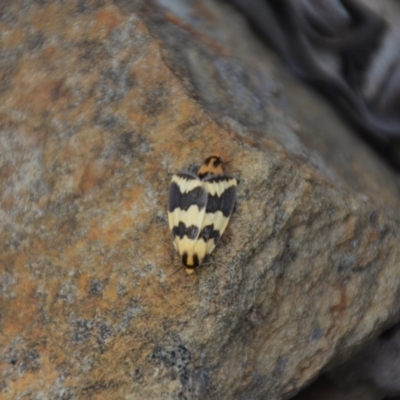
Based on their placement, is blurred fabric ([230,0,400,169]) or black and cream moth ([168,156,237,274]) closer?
black and cream moth ([168,156,237,274])

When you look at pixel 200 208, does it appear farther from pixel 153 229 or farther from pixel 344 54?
pixel 344 54

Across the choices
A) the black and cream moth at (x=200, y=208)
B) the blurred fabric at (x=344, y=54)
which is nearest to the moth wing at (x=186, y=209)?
the black and cream moth at (x=200, y=208)

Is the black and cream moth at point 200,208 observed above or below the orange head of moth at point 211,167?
below

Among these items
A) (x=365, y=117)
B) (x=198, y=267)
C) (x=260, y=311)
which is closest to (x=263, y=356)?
(x=260, y=311)

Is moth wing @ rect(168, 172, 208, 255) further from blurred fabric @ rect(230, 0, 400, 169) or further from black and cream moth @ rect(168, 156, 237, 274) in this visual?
blurred fabric @ rect(230, 0, 400, 169)

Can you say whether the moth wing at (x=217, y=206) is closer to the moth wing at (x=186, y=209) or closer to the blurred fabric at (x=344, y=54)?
the moth wing at (x=186, y=209)

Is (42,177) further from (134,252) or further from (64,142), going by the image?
(134,252)

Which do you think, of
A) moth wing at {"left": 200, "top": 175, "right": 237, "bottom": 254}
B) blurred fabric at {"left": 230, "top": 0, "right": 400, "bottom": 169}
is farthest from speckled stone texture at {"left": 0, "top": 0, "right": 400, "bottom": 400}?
blurred fabric at {"left": 230, "top": 0, "right": 400, "bottom": 169}
